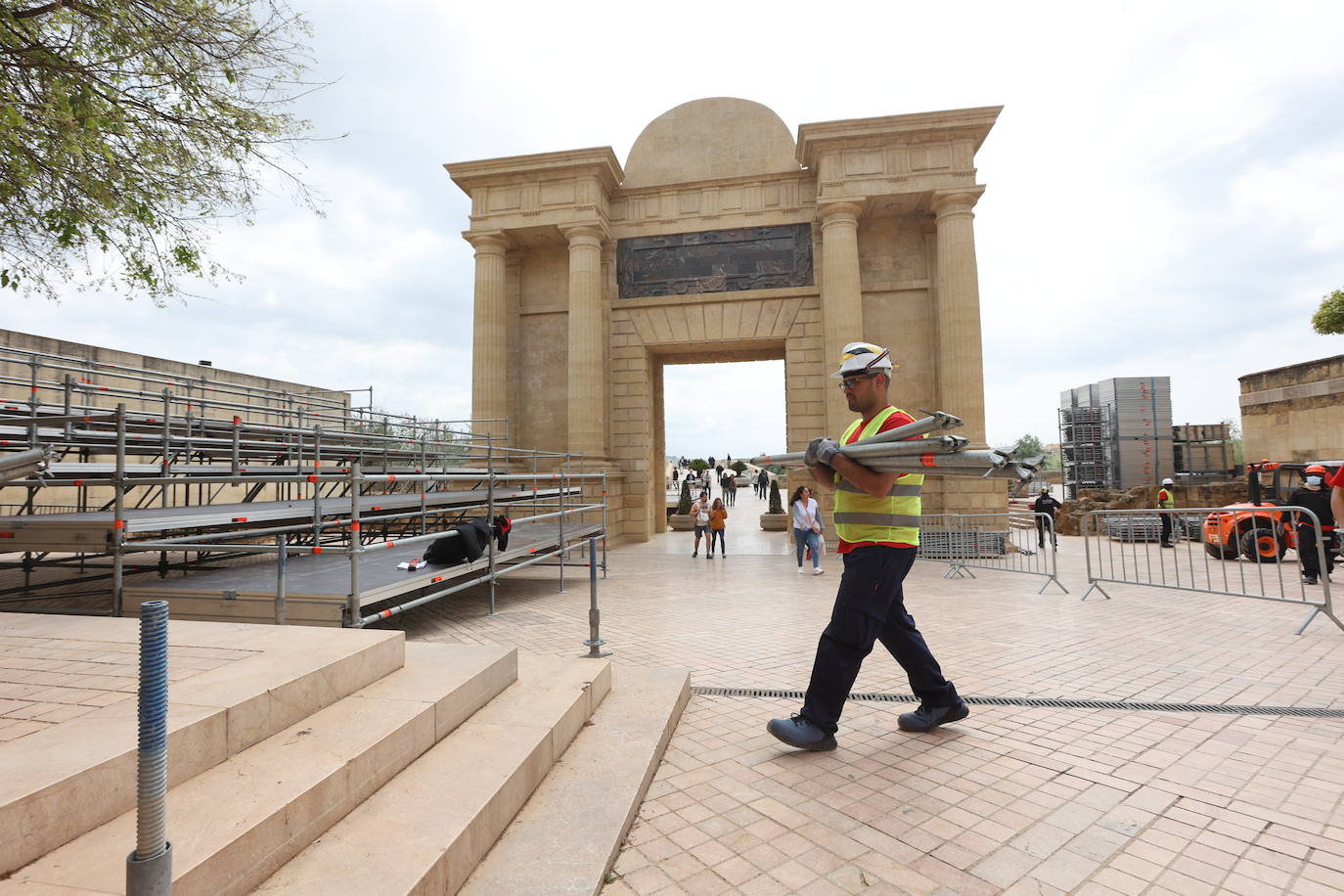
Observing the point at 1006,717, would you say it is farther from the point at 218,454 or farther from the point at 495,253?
the point at 495,253

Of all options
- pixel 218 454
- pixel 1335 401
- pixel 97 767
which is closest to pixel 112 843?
pixel 97 767

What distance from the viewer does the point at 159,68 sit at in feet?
18.1

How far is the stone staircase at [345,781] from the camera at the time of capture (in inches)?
65.1

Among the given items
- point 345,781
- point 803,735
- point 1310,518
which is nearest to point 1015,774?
point 803,735

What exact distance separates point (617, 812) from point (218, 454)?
36.4 feet

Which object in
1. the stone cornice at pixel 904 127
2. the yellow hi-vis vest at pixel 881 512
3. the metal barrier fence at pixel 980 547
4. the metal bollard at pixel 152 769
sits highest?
the stone cornice at pixel 904 127

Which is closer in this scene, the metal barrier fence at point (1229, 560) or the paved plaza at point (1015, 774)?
the paved plaza at point (1015, 774)

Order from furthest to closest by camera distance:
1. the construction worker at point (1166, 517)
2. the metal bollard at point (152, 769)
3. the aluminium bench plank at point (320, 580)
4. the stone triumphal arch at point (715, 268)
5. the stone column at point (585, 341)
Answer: the stone column at point (585, 341), the stone triumphal arch at point (715, 268), the construction worker at point (1166, 517), the aluminium bench plank at point (320, 580), the metal bollard at point (152, 769)

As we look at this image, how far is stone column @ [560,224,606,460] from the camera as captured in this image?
16484 mm

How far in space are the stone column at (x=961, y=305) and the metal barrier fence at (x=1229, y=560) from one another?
4.30 metres

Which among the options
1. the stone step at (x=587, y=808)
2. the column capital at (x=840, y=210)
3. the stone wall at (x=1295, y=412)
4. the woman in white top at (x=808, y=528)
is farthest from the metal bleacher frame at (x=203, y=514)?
the stone wall at (x=1295, y=412)

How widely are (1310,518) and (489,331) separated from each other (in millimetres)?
17247

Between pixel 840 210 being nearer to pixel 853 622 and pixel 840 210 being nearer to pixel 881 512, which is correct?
pixel 881 512

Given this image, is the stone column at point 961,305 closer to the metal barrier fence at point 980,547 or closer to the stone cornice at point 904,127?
the stone cornice at point 904,127
